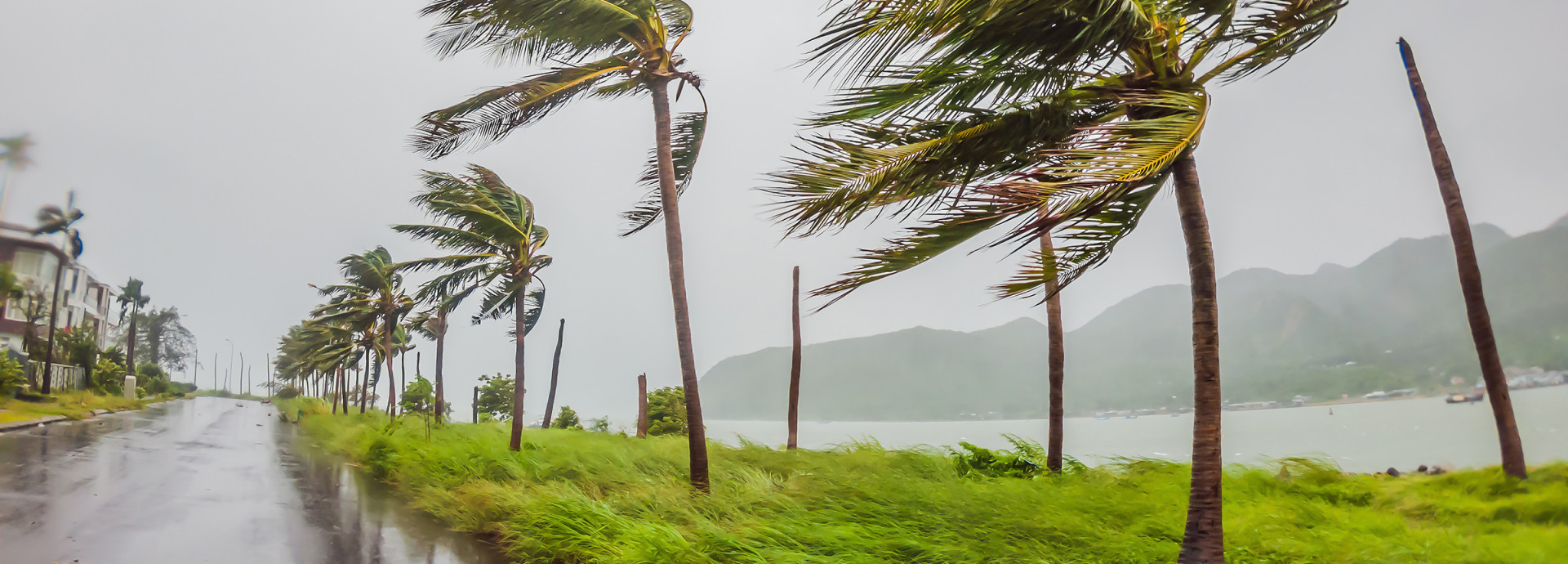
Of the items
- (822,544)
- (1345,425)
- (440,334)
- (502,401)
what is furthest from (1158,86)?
(502,401)

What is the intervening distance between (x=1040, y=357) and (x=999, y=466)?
4.77 meters

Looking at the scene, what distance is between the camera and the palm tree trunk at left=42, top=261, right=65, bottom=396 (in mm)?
19094

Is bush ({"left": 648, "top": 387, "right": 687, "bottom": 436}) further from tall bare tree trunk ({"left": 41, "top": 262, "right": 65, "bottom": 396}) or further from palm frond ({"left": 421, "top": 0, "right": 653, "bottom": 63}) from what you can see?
tall bare tree trunk ({"left": 41, "top": 262, "right": 65, "bottom": 396})

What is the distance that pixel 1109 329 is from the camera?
413 inches

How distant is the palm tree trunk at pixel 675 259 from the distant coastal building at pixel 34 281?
20118mm

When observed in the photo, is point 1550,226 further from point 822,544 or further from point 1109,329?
point 822,544

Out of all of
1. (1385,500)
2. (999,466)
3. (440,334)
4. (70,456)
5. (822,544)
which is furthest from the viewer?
(440,334)

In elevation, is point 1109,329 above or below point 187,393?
above

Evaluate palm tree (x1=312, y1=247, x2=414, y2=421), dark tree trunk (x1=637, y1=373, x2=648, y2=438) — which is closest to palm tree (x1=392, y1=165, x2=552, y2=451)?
dark tree trunk (x1=637, y1=373, x2=648, y2=438)

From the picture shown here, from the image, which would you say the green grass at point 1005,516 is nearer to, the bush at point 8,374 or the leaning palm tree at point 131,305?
the bush at point 8,374

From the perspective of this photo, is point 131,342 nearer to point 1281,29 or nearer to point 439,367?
point 439,367

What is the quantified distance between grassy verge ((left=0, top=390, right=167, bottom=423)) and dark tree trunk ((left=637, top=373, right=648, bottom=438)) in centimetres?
1645

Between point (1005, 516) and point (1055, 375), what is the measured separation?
12.7 feet

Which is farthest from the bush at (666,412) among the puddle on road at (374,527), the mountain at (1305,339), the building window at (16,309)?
the building window at (16,309)
